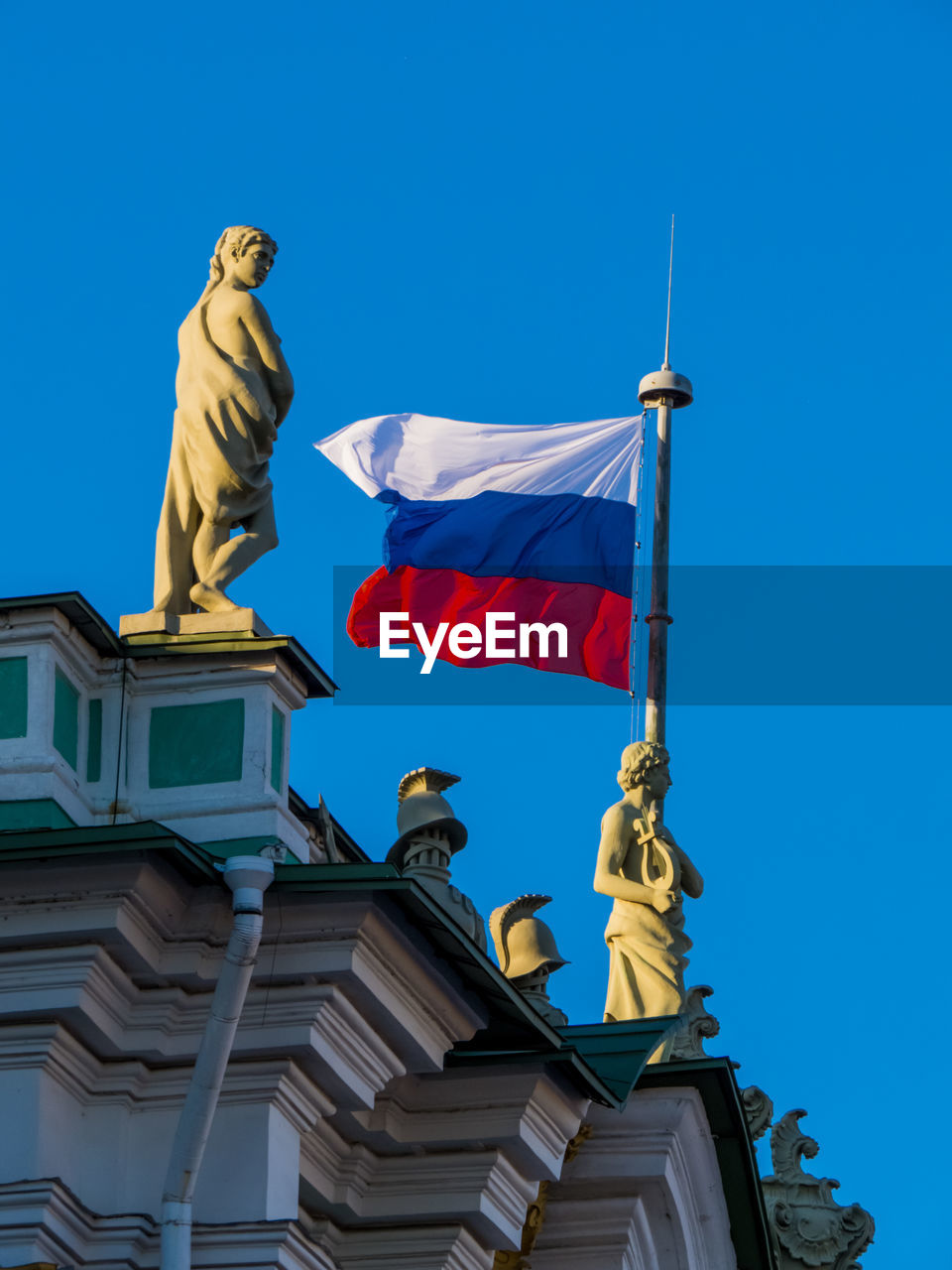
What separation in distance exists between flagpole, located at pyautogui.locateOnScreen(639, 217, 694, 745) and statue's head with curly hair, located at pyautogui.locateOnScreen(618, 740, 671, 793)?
361cm

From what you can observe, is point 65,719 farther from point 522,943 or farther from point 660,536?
point 660,536

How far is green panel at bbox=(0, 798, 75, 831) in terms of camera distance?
1505cm

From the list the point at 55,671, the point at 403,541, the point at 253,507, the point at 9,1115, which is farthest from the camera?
the point at 403,541

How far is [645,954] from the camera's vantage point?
72.9 ft

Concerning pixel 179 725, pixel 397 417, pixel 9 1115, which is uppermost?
pixel 397 417

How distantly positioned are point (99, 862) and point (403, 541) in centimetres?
1151

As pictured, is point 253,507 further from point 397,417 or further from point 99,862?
point 397,417

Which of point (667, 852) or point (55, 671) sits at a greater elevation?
point (667, 852)

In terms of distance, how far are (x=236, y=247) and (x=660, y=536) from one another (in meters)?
13.2

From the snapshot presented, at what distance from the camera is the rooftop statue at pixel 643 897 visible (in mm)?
22047

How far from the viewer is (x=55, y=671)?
15344 mm

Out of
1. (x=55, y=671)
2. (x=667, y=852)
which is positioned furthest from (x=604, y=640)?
(x=55, y=671)

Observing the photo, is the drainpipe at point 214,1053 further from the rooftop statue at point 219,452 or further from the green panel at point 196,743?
the rooftop statue at point 219,452

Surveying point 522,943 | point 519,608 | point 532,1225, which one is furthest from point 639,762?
point 532,1225
